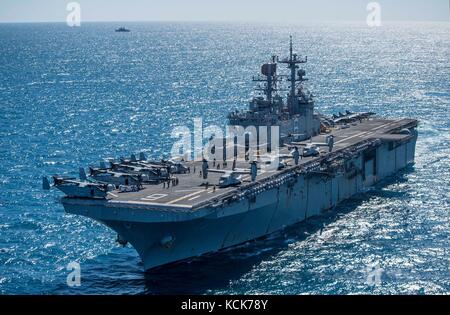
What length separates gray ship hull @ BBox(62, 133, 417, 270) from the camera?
3903 centimetres

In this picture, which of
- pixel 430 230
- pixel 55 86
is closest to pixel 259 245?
pixel 430 230

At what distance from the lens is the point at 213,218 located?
40656 millimetres

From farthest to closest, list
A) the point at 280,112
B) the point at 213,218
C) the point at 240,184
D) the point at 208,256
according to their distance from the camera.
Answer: the point at 280,112
the point at 240,184
the point at 208,256
the point at 213,218

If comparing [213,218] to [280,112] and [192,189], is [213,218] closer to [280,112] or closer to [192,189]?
[192,189]

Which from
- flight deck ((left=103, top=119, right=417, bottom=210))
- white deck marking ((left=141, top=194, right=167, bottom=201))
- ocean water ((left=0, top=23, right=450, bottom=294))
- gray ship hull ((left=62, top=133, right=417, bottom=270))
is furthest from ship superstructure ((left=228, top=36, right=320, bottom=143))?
white deck marking ((left=141, top=194, right=167, bottom=201))

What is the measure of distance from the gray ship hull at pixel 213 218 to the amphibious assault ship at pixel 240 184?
0.18ft

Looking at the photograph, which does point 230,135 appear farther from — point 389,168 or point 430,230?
point 430,230

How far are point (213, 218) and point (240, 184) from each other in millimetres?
4511

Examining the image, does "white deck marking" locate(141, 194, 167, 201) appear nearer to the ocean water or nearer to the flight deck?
the flight deck

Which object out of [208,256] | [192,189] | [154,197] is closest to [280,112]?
[192,189]

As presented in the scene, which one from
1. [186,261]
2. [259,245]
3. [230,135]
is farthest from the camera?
[230,135]
